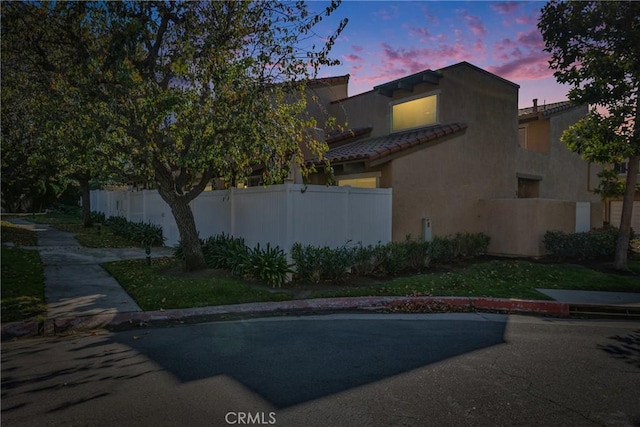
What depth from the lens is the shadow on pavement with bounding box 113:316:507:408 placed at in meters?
4.38

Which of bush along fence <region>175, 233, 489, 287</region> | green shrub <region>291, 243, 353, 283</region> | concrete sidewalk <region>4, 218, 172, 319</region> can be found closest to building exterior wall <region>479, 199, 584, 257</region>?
bush along fence <region>175, 233, 489, 287</region>

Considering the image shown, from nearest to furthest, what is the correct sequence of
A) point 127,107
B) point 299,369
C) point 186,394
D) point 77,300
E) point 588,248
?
point 186,394 < point 299,369 < point 77,300 < point 127,107 < point 588,248

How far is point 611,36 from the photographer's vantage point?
11.7 meters

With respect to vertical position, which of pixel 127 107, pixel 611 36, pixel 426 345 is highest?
pixel 611 36

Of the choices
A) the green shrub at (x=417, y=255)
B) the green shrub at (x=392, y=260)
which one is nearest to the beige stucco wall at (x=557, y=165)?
the green shrub at (x=417, y=255)

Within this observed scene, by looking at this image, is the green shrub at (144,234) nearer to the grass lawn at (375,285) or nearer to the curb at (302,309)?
the grass lawn at (375,285)

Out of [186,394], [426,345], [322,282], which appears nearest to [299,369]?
[186,394]

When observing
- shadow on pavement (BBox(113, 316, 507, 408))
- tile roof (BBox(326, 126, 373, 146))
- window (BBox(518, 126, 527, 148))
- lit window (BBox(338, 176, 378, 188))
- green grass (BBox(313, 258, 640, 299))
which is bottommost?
shadow on pavement (BBox(113, 316, 507, 408))

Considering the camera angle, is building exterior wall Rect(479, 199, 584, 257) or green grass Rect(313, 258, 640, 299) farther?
building exterior wall Rect(479, 199, 584, 257)

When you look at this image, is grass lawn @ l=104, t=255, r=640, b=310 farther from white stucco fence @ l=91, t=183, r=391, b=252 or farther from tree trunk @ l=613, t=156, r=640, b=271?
white stucco fence @ l=91, t=183, r=391, b=252

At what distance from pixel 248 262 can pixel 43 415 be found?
6.19m

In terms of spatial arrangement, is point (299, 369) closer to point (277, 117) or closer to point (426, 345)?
point (426, 345)

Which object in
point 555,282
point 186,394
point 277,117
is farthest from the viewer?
point 555,282

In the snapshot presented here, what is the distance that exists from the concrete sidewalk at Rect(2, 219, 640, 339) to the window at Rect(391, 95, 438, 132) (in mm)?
7642
